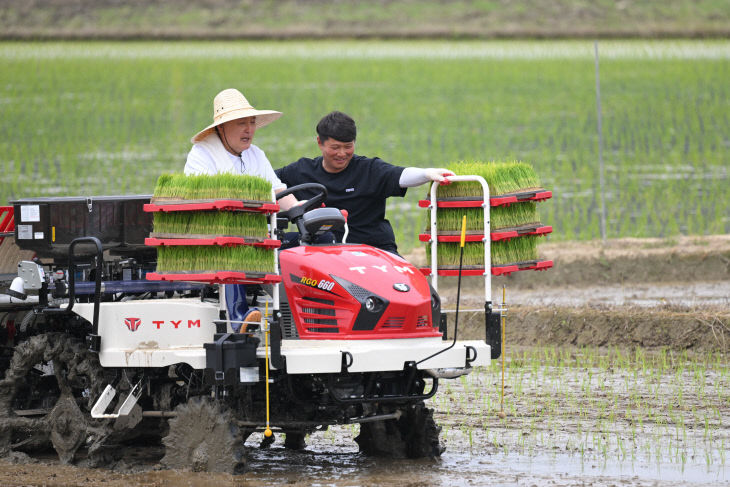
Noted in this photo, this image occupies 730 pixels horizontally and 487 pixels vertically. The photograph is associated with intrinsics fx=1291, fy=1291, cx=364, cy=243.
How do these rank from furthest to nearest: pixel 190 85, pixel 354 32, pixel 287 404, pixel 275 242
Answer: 1. pixel 354 32
2. pixel 190 85
3. pixel 287 404
4. pixel 275 242

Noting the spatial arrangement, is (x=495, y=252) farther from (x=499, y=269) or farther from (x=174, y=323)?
(x=174, y=323)

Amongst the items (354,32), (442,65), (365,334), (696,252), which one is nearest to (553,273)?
(696,252)

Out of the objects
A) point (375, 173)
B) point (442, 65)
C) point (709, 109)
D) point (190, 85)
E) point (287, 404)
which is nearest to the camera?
point (287, 404)

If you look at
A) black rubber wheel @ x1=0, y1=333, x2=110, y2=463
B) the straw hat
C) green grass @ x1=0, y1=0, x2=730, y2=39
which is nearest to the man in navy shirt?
the straw hat

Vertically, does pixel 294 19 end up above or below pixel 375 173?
above

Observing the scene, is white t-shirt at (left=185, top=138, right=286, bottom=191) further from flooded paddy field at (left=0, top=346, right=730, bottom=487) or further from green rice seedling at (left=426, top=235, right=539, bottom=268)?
flooded paddy field at (left=0, top=346, right=730, bottom=487)

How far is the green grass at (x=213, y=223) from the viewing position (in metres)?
6.81

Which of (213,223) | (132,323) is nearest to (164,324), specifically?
(132,323)

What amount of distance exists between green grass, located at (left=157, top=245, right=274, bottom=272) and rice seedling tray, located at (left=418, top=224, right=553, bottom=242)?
130 cm

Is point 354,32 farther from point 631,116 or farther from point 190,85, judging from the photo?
point 631,116

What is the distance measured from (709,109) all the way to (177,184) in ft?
67.2

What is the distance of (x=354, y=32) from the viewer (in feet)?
142

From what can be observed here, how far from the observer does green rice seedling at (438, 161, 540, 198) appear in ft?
25.2

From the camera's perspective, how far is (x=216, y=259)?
680 cm
